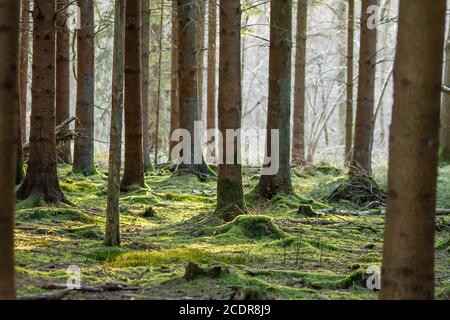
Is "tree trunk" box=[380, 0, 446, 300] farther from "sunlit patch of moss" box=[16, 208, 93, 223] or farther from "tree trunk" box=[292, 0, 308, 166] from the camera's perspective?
"tree trunk" box=[292, 0, 308, 166]

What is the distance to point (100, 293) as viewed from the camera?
605cm

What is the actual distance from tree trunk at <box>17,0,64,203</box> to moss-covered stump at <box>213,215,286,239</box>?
3148mm

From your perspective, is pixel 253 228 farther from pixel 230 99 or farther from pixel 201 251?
pixel 230 99

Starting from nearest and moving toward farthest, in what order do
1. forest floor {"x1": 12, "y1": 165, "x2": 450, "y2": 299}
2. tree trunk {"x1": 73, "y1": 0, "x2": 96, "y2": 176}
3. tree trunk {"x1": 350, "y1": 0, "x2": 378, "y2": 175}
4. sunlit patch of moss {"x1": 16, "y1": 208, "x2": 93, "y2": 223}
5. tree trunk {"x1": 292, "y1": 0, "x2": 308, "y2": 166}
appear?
forest floor {"x1": 12, "y1": 165, "x2": 450, "y2": 299} → sunlit patch of moss {"x1": 16, "y1": 208, "x2": 93, "y2": 223} → tree trunk {"x1": 350, "y1": 0, "x2": 378, "y2": 175} → tree trunk {"x1": 73, "y1": 0, "x2": 96, "y2": 176} → tree trunk {"x1": 292, "y1": 0, "x2": 308, "y2": 166}

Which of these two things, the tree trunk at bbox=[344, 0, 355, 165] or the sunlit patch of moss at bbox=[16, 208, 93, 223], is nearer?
the sunlit patch of moss at bbox=[16, 208, 93, 223]

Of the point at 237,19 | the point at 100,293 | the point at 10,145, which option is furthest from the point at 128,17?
the point at 10,145

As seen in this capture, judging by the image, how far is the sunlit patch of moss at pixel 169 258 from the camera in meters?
7.89

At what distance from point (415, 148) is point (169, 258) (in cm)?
426

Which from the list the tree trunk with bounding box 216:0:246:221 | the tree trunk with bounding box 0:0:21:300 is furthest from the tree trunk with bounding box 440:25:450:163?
the tree trunk with bounding box 0:0:21:300

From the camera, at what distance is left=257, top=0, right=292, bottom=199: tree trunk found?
13.9m

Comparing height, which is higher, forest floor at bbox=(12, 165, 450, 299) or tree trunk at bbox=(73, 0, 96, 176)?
tree trunk at bbox=(73, 0, 96, 176)

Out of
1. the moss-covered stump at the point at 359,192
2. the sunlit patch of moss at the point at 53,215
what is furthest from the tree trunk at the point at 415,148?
the moss-covered stump at the point at 359,192

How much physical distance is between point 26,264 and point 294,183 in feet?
41.7

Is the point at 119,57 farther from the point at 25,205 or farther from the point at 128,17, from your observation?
the point at 128,17
